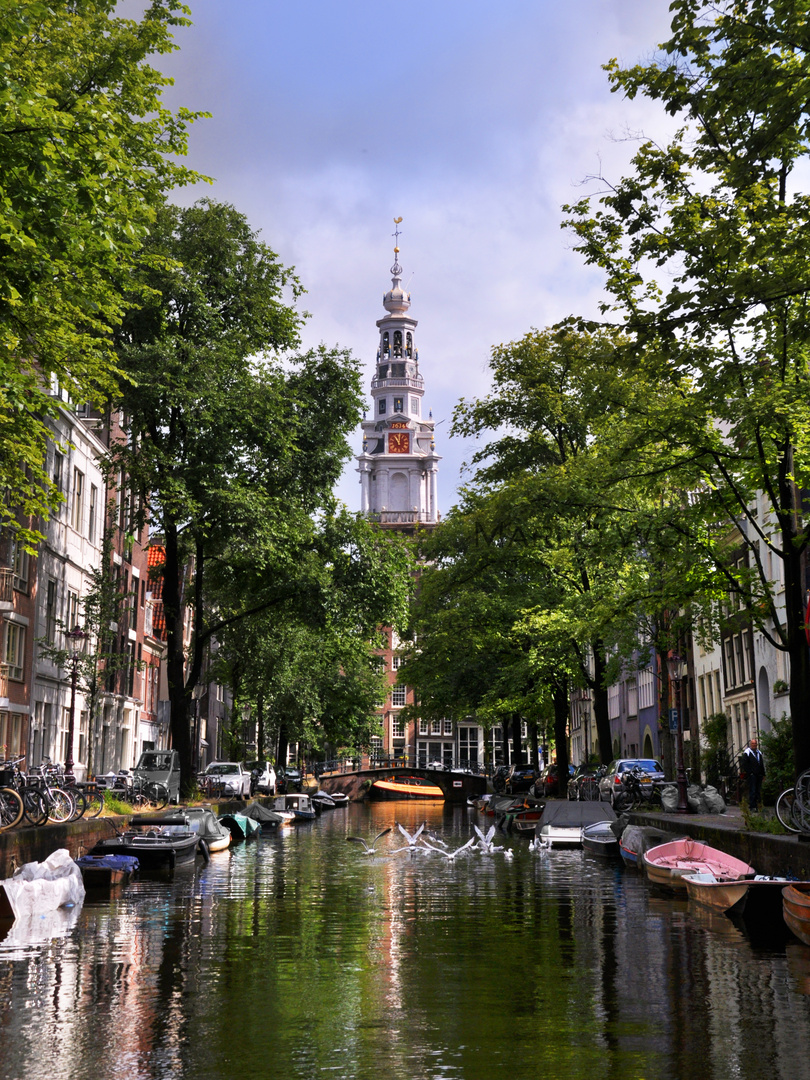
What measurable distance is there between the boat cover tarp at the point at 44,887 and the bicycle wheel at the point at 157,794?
17452 millimetres

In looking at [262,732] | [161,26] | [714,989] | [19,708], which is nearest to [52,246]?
[161,26]

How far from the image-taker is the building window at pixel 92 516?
50.4 meters

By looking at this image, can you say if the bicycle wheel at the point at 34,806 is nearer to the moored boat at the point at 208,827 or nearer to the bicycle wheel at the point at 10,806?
the bicycle wheel at the point at 10,806

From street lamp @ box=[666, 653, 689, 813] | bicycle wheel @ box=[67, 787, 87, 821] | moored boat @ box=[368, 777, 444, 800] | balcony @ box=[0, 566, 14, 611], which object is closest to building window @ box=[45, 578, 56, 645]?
balcony @ box=[0, 566, 14, 611]

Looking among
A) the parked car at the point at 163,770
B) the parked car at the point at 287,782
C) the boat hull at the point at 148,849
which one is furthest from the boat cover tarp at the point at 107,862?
the parked car at the point at 287,782

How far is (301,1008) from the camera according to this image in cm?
1155

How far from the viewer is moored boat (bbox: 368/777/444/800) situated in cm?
A: 10906

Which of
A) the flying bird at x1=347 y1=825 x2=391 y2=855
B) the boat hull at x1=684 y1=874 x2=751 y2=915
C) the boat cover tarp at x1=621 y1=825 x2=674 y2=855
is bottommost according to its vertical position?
the flying bird at x1=347 y1=825 x2=391 y2=855

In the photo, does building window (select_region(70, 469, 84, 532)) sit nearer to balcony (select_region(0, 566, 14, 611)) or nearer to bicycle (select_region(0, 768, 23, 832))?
balcony (select_region(0, 566, 14, 611))

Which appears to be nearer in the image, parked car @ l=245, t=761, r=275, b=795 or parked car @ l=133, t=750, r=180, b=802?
parked car @ l=133, t=750, r=180, b=802

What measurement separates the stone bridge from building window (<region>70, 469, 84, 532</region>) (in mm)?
55971

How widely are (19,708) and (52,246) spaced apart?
23.2 meters

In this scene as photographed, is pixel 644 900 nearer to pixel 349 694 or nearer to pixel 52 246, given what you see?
pixel 52 246

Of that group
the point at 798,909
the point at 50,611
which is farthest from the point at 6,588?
the point at 798,909
